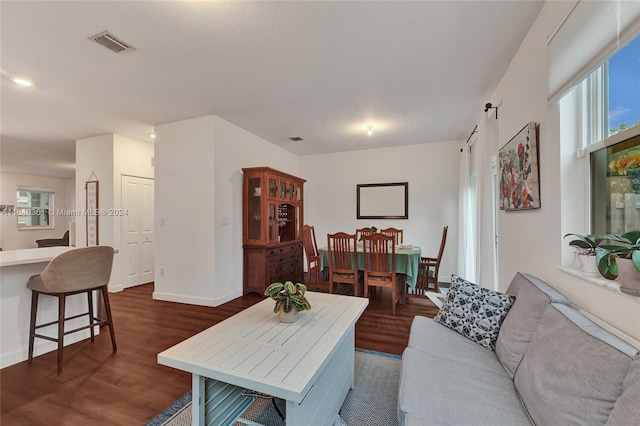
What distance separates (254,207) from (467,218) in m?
3.34

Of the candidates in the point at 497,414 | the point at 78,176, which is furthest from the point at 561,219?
the point at 78,176

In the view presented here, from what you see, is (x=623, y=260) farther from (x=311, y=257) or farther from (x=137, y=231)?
(x=137, y=231)

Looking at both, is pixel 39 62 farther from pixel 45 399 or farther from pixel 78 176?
pixel 78 176

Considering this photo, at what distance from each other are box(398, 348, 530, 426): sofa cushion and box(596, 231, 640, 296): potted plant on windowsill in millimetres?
649

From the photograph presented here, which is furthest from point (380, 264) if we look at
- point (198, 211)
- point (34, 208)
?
point (34, 208)

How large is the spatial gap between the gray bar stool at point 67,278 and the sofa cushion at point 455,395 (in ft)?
8.32

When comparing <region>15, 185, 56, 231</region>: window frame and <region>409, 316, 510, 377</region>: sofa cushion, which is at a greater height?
<region>15, 185, 56, 231</region>: window frame

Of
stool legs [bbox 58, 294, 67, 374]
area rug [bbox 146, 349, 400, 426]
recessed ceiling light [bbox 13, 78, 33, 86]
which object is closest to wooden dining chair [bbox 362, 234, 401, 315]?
area rug [bbox 146, 349, 400, 426]

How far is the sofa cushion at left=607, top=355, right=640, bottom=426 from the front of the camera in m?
0.69

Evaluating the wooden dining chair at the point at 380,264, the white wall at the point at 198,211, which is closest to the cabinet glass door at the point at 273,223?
the white wall at the point at 198,211

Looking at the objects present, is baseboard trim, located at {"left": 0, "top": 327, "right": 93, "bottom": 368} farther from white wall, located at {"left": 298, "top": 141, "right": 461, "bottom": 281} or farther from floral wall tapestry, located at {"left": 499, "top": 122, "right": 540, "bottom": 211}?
floral wall tapestry, located at {"left": 499, "top": 122, "right": 540, "bottom": 211}

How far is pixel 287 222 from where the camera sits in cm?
486

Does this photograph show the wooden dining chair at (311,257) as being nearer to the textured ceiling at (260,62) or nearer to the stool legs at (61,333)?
the textured ceiling at (260,62)

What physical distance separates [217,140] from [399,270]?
9.92 feet
